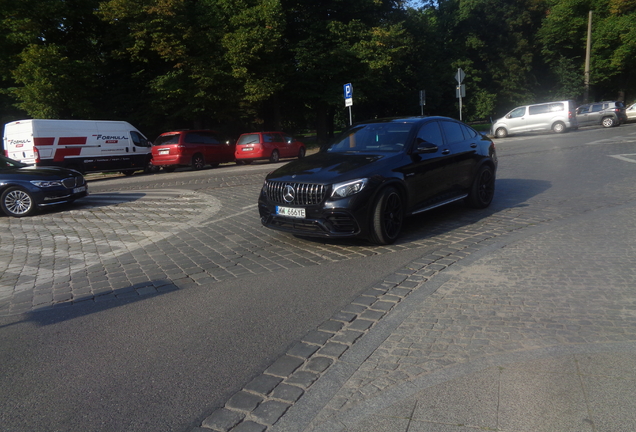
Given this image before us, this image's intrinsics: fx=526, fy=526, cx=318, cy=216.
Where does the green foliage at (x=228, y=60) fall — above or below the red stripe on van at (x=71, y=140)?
above

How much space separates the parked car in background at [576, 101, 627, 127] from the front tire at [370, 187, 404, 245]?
1237 inches

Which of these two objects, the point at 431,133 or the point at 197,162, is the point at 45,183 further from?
the point at 197,162

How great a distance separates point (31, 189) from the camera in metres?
11.3

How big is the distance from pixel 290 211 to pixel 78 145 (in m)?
16.8

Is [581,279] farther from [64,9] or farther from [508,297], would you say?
[64,9]

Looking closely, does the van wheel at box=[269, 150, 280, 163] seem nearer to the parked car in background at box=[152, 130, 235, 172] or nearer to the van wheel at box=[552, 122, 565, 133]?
the parked car in background at box=[152, 130, 235, 172]

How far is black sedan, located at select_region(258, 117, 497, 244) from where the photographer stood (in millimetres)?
6664

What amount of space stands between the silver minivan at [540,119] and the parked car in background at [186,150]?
17.6 metres

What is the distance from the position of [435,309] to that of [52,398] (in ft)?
9.95

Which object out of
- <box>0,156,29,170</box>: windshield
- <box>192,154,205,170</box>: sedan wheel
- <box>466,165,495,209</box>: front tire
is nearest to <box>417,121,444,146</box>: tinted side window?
<box>466,165,495,209</box>: front tire

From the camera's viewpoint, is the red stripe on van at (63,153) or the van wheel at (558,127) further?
the van wheel at (558,127)

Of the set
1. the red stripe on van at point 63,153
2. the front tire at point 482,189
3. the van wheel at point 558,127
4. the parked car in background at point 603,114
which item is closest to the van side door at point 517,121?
the van wheel at point 558,127

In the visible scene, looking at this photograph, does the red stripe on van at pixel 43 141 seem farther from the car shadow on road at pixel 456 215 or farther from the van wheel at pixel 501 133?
the van wheel at pixel 501 133

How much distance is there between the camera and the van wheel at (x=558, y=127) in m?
30.3
